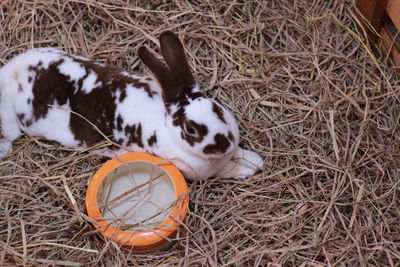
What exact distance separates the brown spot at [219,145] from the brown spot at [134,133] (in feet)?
1.43

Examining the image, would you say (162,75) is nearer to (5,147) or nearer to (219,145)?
(219,145)

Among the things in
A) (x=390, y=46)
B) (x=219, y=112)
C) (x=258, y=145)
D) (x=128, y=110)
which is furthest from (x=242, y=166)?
(x=390, y=46)

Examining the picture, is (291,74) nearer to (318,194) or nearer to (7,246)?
(318,194)

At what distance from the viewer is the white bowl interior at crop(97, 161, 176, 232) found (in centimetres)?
265

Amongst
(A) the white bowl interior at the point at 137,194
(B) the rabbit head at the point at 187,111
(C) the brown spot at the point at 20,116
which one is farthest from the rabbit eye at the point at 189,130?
(C) the brown spot at the point at 20,116

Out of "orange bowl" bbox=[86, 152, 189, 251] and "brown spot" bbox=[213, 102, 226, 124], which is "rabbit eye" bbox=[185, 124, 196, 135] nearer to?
"brown spot" bbox=[213, 102, 226, 124]

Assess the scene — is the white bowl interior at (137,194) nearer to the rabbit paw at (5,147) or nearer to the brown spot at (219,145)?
the brown spot at (219,145)

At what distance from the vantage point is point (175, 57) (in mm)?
2535

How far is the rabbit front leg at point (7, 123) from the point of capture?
9.82 ft

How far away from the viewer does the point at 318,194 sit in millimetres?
2625

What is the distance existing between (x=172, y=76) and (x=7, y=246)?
1163 mm

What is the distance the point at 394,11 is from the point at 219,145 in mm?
1332

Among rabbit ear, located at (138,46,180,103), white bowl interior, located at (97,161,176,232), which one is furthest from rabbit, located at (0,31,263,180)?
white bowl interior, located at (97,161,176,232)

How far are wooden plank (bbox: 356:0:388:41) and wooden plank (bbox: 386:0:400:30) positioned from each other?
3 cm
